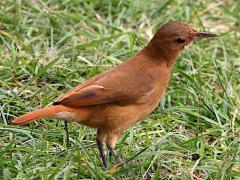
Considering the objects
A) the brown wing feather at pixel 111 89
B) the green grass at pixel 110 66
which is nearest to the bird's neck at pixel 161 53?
the brown wing feather at pixel 111 89

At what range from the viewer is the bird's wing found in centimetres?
471

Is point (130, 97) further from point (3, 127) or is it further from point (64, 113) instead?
point (3, 127)

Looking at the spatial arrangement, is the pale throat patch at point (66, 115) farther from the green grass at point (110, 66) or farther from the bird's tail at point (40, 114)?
the green grass at point (110, 66)

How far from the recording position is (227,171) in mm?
4754

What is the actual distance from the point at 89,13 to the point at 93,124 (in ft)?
8.80

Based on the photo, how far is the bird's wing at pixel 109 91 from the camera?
185 inches

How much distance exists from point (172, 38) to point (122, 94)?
1.81 feet

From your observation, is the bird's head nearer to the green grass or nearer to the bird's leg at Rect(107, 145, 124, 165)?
the green grass

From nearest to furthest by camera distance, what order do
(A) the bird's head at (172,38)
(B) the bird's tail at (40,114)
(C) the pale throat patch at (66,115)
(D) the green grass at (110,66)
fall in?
(B) the bird's tail at (40,114)
(C) the pale throat patch at (66,115)
(D) the green grass at (110,66)
(A) the bird's head at (172,38)

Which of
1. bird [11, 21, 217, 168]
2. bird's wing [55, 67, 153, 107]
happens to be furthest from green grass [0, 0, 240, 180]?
bird's wing [55, 67, 153, 107]

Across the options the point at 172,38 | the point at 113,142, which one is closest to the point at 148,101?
the point at 113,142

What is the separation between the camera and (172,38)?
5.05 m

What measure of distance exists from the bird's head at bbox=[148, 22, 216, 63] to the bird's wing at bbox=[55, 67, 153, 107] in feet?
0.91

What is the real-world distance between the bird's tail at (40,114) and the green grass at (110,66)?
29 cm
